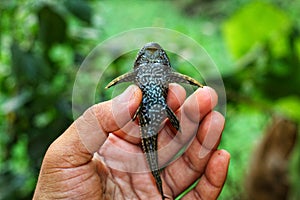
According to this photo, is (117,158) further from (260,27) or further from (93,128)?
(260,27)

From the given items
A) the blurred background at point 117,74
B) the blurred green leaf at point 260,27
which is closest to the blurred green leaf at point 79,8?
the blurred background at point 117,74

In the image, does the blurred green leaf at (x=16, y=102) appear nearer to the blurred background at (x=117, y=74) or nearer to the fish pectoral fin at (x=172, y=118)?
the blurred background at (x=117, y=74)

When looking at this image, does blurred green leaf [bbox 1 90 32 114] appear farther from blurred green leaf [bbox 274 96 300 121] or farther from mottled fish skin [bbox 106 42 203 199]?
blurred green leaf [bbox 274 96 300 121]

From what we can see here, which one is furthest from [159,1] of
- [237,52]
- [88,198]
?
[88,198]

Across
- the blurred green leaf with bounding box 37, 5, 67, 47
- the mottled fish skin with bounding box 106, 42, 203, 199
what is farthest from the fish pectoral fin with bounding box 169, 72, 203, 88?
the blurred green leaf with bounding box 37, 5, 67, 47

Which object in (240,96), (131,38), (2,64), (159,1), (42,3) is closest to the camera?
(131,38)

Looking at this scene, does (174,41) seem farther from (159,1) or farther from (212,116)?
(159,1)
